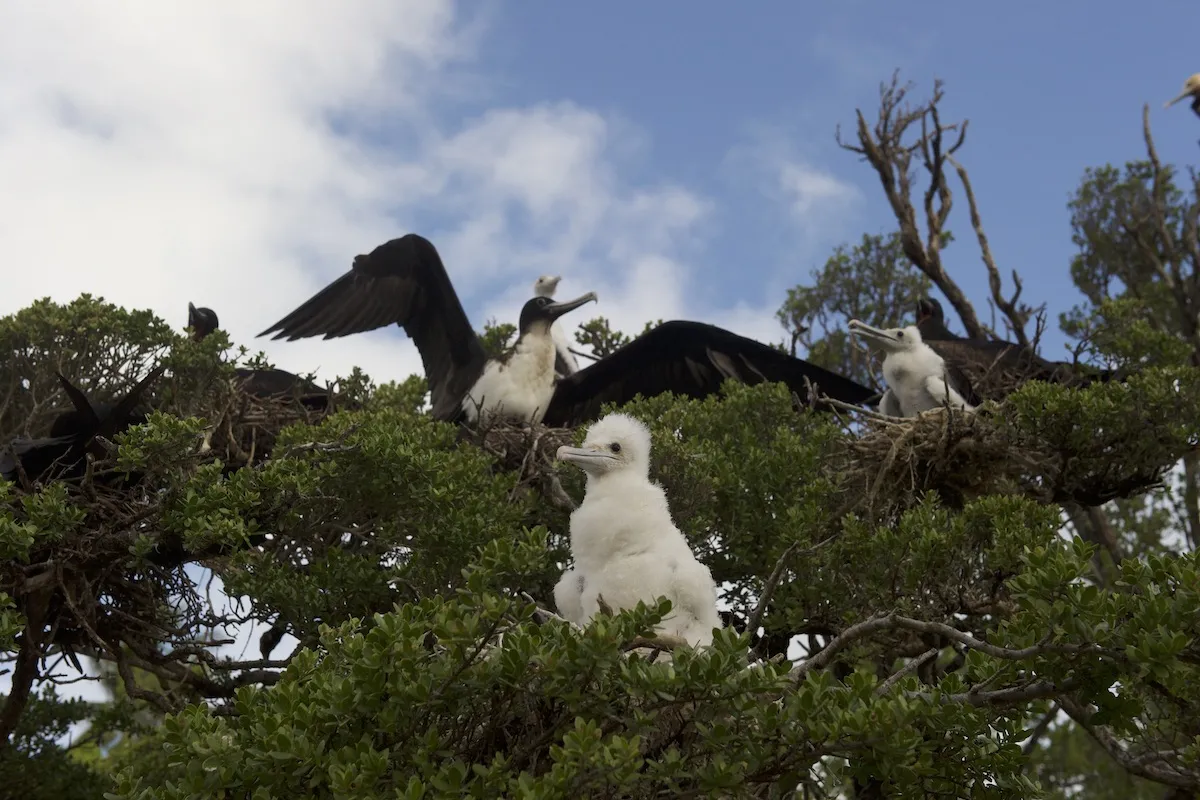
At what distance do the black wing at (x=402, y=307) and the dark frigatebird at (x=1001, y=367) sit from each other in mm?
2798

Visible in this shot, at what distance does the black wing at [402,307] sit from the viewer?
304 inches

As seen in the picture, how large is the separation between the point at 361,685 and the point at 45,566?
2.31 meters

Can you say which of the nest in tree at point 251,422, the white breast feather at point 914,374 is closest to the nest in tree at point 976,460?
the white breast feather at point 914,374

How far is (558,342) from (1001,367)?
3.08 metres

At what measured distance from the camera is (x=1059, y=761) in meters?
10.6

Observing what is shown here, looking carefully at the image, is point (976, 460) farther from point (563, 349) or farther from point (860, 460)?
point (563, 349)

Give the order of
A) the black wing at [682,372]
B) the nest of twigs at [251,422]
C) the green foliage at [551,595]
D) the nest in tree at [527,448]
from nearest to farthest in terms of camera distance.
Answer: the green foliage at [551,595], the nest of twigs at [251,422], the nest in tree at [527,448], the black wing at [682,372]

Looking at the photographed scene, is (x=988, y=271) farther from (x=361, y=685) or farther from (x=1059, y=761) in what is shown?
(x=361, y=685)

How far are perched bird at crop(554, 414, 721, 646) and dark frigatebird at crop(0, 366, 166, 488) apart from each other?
1858 mm

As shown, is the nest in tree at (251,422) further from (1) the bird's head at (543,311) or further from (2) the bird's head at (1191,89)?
(2) the bird's head at (1191,89)

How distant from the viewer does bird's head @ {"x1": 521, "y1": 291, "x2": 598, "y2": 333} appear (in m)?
7.68

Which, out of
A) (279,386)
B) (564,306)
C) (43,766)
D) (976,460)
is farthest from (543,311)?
(43,766)

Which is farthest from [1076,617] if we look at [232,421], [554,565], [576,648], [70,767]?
[70,767]

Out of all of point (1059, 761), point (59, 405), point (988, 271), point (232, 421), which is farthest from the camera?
point (1059, 761)
